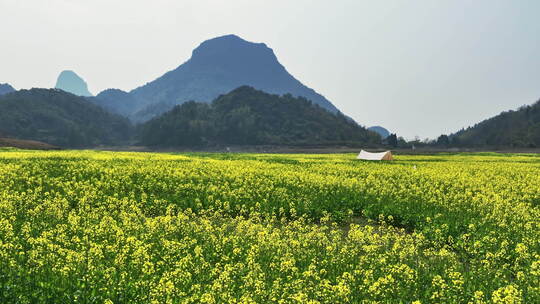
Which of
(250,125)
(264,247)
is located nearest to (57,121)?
(250,125)

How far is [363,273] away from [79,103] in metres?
203

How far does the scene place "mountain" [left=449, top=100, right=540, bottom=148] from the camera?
12125 cm

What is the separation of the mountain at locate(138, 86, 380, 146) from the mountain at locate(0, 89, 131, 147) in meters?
24.2

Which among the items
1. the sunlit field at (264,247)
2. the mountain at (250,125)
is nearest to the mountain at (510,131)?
the mountain at (250,125)

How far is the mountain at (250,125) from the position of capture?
151625mm

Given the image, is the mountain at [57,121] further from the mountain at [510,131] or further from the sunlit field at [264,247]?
the mountain at [510,131]

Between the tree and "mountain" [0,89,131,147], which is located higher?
"mountain" [0,89,131,147]

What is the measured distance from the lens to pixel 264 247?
9.29m

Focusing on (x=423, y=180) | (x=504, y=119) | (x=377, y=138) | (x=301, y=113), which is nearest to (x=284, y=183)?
(x=423, y=180)

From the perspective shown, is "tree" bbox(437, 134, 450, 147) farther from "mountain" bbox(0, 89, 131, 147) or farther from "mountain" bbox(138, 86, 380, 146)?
"mountain" bbox(0, 89, 131, 147)

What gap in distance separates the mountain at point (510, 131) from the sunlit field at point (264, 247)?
113m

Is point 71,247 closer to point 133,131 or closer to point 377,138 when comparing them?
point 377,138

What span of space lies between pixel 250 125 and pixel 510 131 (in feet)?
347

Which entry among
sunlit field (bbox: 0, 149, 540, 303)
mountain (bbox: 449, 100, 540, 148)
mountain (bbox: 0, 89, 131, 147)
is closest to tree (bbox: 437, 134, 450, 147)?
mountain (bbox: 449, 100, 540, 148)
